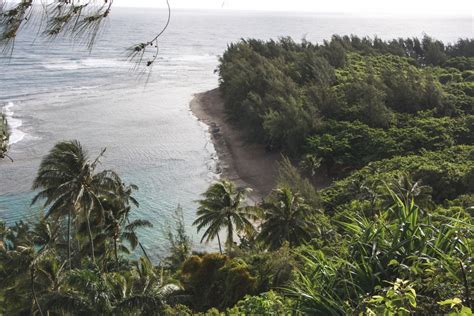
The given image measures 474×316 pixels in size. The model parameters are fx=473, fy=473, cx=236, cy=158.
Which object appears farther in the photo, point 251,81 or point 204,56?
point 204,56

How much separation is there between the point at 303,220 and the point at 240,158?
68.7 ft

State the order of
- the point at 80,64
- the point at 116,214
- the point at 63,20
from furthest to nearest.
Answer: the point at 80,64
the point at 116,214
the point at 63,20

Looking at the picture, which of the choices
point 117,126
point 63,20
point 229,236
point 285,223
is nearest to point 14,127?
point 117,126

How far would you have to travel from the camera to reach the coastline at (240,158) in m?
37.9

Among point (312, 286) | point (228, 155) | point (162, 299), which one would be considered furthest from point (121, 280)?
point (228, 155)

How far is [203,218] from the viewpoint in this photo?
77.6 ft

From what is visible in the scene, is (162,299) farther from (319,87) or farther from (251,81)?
(251,81)

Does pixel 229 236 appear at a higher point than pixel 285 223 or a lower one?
lower

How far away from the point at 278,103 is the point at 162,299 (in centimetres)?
3444

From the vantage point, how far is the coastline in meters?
37.9

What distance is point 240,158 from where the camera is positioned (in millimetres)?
43156

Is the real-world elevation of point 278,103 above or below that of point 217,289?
above

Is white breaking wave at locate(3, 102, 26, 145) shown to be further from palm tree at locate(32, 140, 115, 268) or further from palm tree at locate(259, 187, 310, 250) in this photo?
palm tree at locate(259, 187, 310, 250)

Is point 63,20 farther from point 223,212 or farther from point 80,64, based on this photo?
point 80,64
